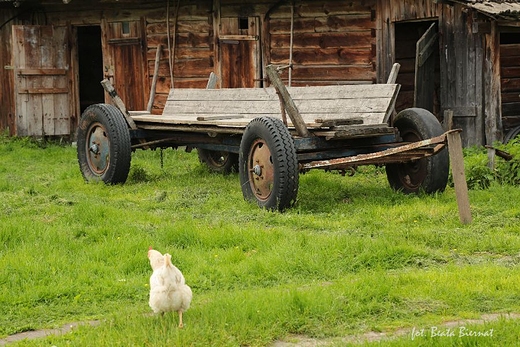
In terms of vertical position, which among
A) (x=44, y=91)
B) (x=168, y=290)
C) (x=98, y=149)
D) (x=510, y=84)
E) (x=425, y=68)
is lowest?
(x=168, y=290)

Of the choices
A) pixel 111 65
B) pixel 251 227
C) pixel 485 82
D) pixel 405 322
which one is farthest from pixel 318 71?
pixel 405 322

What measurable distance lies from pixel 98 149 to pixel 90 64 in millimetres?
10664

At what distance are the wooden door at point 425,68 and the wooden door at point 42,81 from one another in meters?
6.98

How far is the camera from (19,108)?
16234 mm

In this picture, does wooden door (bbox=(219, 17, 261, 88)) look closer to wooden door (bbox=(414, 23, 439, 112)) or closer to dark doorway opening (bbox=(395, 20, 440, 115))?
dark doorway opening (bbox=(395, 20, 440, 115))

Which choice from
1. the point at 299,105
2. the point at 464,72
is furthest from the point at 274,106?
the point at 464,72

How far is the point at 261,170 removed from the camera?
8922 mm

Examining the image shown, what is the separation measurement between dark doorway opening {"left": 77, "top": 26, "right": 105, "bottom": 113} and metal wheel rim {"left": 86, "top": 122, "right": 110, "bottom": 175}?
981cm

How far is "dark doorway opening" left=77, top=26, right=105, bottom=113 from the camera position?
68.9 ft

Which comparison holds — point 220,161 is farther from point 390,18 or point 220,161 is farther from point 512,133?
point 512,133

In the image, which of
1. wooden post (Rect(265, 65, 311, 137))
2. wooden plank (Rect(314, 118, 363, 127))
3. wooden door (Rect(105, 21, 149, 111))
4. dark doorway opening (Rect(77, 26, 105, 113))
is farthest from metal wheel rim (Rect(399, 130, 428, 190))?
dark doorway opening (Rect(77, 26, 105, 113))

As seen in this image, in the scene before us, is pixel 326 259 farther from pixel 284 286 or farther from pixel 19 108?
pixel 19 108

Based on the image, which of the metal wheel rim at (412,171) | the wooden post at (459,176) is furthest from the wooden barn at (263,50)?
the wooden post at (459,176)

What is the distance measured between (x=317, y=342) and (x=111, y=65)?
40.5 feet
